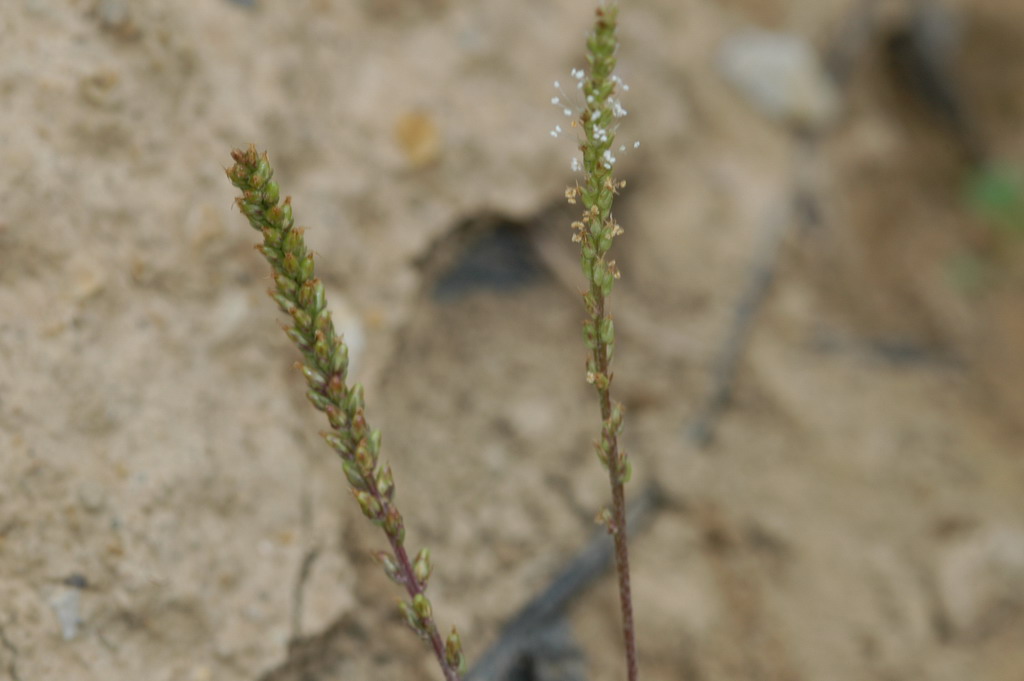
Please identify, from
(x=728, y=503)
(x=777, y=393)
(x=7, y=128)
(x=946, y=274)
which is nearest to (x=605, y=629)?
(x=728, y=503)

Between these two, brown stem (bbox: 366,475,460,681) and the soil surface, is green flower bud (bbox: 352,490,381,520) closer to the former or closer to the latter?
brown stem (bbox: 366,475,460,681)

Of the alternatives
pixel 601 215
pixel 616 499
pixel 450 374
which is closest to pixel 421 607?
pixel 616 499

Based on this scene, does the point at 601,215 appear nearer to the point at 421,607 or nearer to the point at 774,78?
the point at 421,607

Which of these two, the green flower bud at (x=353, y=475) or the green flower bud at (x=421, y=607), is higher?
the green flower bud at (x=353, y=475)

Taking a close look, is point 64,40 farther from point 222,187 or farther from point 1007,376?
point 1007,376

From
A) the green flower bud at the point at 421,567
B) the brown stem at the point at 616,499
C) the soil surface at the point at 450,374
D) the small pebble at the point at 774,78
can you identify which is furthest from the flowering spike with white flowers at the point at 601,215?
the small pebble at the point at 774,78

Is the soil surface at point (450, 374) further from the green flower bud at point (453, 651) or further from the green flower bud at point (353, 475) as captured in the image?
the green flower bud at point (353, 475)

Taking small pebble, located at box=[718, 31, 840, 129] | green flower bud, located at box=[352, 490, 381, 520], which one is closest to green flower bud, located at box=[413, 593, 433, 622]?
green flower bud, located at box=[352, 490, 381, 520]
